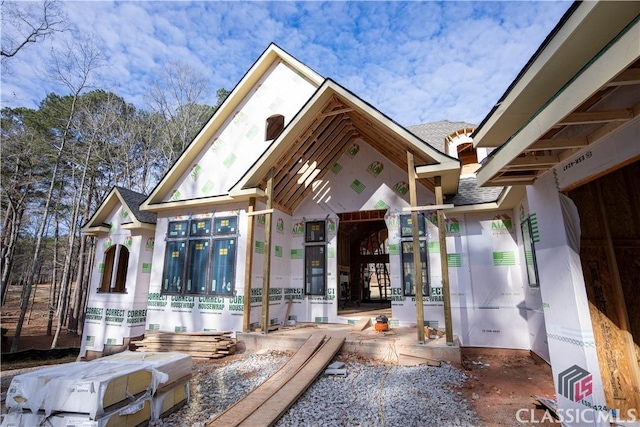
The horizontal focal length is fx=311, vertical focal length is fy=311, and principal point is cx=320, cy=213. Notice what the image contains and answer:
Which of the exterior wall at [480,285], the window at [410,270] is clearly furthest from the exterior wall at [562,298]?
the window at [410,270]

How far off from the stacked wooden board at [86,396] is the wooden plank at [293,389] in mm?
1235

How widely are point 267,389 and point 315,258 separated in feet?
16.1

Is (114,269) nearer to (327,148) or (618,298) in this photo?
(327,148)

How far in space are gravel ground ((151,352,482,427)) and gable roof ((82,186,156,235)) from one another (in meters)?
5.99

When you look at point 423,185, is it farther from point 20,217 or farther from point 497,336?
point 20,217

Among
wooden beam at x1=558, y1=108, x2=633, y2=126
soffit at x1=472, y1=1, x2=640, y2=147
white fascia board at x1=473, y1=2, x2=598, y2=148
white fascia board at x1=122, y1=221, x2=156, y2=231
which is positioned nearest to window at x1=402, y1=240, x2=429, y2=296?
white fascia board at x1=473, y1=2, x2=598, y2=148

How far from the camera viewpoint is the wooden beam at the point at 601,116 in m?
2.69

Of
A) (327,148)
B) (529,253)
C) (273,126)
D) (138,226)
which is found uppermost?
(273,126)

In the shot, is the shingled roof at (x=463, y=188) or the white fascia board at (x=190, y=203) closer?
the shingled roof at (x=463, y=188)

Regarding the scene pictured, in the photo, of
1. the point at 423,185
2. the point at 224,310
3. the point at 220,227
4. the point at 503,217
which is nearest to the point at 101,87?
the point at 220,227

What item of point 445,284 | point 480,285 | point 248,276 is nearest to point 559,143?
point 445,284

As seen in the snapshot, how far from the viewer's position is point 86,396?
3.16m

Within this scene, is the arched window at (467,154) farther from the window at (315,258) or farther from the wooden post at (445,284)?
the window at (315,258)

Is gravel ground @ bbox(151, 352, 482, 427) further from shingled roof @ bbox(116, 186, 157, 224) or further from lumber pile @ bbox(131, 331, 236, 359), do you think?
shingled roof @ bbox(116, 186, 157, 224)
